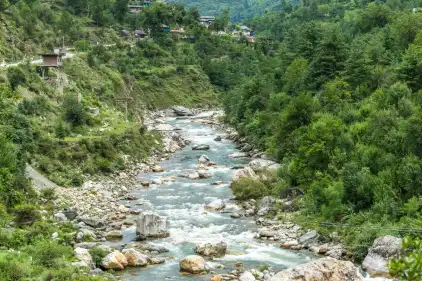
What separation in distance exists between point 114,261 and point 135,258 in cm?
103

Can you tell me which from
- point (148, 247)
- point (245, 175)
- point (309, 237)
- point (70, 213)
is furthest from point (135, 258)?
point (245, 175)

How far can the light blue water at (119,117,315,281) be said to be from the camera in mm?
23547

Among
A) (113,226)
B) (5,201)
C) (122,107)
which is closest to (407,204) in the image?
(113,226)

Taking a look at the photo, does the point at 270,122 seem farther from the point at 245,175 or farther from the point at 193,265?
the point at 193,265

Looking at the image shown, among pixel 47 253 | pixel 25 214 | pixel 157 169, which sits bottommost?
pixel 157 169

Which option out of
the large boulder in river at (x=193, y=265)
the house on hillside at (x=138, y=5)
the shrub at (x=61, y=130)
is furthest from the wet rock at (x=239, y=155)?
the house on hillside at (x=138, y=5)

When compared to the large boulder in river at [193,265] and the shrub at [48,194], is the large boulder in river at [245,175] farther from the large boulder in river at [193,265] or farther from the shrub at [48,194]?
the large boulder in river at [193,265]

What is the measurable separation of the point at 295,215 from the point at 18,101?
24.0 m

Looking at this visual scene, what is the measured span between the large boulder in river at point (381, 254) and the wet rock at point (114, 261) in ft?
35.8

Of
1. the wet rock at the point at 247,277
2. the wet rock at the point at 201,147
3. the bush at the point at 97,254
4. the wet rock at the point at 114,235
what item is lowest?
the wet rock at the point at 201,147

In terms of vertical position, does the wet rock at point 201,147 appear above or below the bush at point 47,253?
below

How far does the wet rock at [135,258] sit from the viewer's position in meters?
23.5

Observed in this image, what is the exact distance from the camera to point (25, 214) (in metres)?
26.2

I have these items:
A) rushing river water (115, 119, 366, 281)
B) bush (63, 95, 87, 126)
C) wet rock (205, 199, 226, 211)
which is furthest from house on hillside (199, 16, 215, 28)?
wet rock (205, 199, 226, 211)
